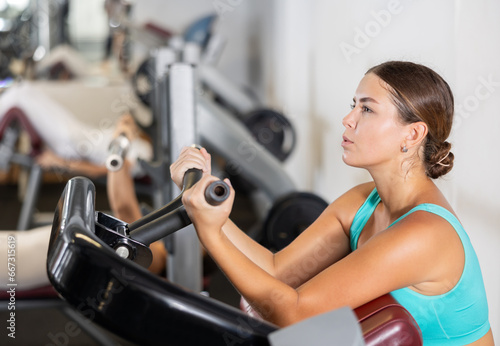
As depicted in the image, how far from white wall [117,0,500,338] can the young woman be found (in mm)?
336

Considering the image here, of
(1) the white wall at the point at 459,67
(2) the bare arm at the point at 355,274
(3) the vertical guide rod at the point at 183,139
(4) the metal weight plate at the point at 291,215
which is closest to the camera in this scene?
(2) the bare arm at the point at 355,274

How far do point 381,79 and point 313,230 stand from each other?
40cm

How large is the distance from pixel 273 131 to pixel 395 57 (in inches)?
70.2

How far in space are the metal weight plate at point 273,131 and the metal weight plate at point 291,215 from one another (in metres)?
1.12

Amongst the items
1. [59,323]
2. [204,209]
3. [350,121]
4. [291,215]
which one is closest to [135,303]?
[204,209]

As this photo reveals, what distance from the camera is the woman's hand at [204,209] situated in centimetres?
84

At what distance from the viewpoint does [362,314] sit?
2.97ft

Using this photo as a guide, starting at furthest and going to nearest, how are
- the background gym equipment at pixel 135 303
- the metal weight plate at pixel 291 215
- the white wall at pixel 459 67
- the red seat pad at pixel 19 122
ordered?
1. the red seat pad at pixel 19 122
2. the metal weight plate at pixel 291 215
3. the white wall at pixel 459 67
4. the background gym equipment at pixel 135 303

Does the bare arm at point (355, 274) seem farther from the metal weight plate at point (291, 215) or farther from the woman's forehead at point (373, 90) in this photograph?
the metal weight plate at point (291, 215)

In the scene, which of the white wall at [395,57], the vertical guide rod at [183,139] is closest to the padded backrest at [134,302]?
the white wall at [395,57]

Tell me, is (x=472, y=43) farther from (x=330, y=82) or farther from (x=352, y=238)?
(x=330, y=82)

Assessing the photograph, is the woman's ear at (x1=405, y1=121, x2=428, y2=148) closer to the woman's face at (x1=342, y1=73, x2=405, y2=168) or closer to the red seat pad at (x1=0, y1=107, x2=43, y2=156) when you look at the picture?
the woman's face at (x1=342, y1=73, x2=405, y2=168)

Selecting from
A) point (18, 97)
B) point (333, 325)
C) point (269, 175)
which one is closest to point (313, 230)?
point (333, 325)

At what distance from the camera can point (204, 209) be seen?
86 cm
